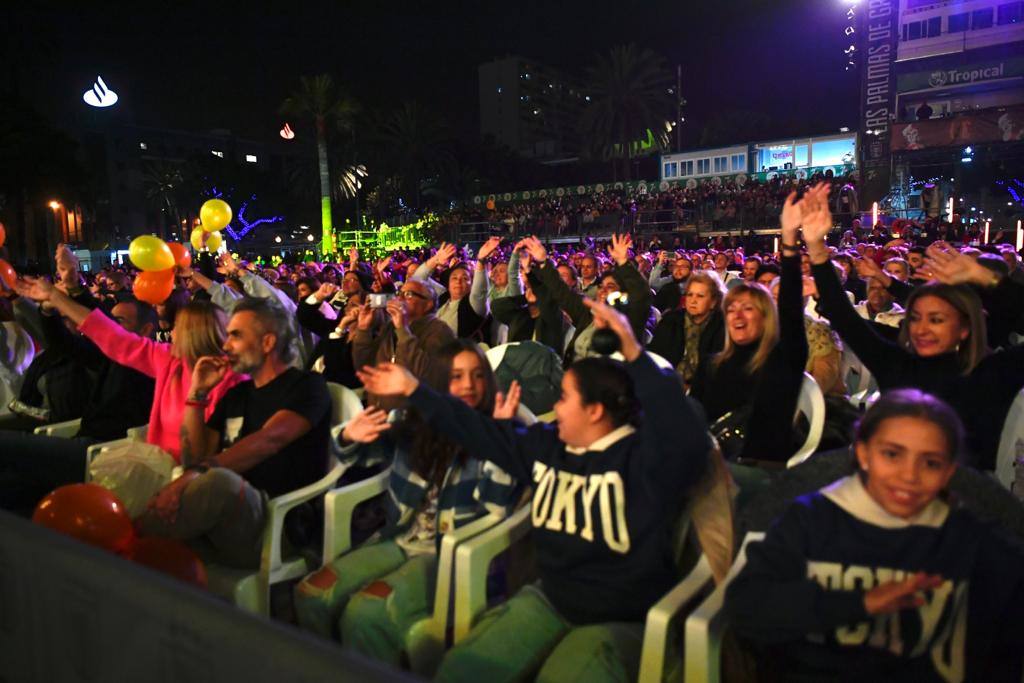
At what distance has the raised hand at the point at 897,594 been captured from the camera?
1.59 m

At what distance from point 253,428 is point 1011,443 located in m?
3.25

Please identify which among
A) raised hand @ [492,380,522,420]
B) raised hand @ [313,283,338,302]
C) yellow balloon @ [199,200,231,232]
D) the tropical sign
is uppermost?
the tropical sign

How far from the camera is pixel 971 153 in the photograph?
27.9m

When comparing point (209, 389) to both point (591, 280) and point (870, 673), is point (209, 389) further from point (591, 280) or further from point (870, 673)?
point (591, 280)

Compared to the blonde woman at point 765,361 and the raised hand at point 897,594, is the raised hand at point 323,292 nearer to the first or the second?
the blonde woman at point 765,361

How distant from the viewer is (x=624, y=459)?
224 centimetres

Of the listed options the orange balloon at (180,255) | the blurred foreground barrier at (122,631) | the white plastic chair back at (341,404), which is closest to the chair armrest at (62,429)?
the white plastic chair back at (341,404)

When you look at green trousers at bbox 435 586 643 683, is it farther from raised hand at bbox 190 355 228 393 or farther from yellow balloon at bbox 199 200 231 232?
yellow balloon at bbox 199 200 231 232

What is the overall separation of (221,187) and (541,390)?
58.0 meters

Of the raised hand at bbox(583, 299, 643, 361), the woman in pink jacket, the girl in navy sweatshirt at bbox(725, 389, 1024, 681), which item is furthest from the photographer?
the woman in pink jacket

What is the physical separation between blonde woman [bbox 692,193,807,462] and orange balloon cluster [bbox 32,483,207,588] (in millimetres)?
2267

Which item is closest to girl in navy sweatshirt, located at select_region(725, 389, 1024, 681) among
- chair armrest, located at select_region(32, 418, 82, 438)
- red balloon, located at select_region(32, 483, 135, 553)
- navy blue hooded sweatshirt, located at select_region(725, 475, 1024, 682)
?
navy blue hooded sweatshirt, located at select_region(725, 475, 1024, 682)

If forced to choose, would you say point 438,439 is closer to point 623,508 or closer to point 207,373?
point 623,508

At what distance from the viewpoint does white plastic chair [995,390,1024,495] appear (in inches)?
116
